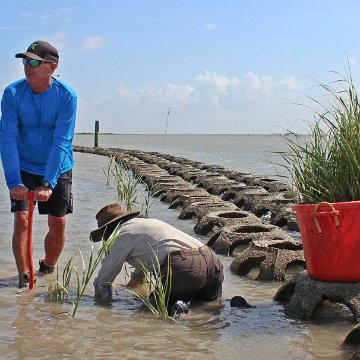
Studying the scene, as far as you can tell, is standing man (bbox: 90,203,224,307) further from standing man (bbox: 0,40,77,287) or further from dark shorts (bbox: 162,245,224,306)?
standing man (bbox: 0,40,77,287)

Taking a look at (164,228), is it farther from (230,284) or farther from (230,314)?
(230,284)

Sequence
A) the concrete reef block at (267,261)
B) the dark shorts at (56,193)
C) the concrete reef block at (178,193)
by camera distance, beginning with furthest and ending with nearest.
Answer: the concrete reef block at (178,193) → the concrete reef block at (267,261) → the dark shorts at (56,193)

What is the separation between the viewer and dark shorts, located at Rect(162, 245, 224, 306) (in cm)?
475

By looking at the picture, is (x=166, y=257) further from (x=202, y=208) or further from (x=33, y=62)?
(x=202, y=208)

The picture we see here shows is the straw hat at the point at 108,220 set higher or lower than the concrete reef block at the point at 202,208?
higher

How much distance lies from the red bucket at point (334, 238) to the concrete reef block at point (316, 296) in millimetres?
58

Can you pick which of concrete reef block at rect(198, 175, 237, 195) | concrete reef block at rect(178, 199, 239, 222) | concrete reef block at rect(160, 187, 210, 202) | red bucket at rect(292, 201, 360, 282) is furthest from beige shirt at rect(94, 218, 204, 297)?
concrete reef block at rect(198, 175, 237, 195)

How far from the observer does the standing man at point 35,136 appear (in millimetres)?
5156

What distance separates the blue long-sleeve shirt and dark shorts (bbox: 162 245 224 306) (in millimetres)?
1181

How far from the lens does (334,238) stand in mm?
4449

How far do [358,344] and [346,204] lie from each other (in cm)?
89

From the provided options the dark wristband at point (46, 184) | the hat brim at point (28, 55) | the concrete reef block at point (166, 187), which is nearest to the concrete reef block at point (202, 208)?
the concrete reef block at point (166, 187)

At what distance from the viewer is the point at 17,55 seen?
5047 millimetres

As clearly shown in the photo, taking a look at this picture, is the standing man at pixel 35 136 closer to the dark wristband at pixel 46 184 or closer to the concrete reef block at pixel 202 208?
the dark wristband at pixel 46 184
